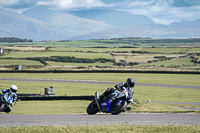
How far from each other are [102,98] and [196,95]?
42.4m

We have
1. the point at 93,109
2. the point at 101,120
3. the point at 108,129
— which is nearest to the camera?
the point at 93,109

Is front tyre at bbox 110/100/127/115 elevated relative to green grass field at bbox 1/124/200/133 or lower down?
elevated

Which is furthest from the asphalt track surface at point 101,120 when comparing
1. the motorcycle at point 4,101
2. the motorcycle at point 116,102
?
the motorcycle at point 116,102

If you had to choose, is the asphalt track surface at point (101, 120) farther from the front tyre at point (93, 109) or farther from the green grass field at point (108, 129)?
the front tyre at point (93, 109)

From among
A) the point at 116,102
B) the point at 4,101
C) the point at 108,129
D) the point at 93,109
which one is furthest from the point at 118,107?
Answer: the point at 4,101

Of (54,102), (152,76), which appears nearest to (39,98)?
(54,102)

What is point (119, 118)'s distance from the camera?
73.6 ft

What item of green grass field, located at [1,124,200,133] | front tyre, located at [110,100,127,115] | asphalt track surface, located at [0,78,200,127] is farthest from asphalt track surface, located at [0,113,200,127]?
front tyre, located at [110,100,127,115]

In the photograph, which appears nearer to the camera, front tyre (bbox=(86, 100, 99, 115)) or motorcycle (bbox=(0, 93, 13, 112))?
motorcycle (bbox=(0, 93, 13, 112))

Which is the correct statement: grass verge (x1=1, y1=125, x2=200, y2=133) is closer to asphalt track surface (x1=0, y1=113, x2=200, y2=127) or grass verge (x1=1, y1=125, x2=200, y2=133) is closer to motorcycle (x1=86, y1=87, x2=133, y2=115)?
motorcycle (x1=86, y1=87, x2=133, y2=115)

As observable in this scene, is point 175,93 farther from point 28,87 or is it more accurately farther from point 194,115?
point 194,115

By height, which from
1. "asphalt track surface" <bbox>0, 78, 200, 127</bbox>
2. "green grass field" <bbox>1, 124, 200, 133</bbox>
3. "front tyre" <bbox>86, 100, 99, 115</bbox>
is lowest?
"asphalt track surface" <bbox>0, 78, 200, 127</bbox>

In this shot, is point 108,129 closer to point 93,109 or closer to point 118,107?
point 93,109

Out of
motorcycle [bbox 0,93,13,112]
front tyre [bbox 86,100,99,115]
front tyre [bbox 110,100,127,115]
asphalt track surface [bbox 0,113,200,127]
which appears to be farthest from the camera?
asphalt track surface [bbox 0,113,200,127]
